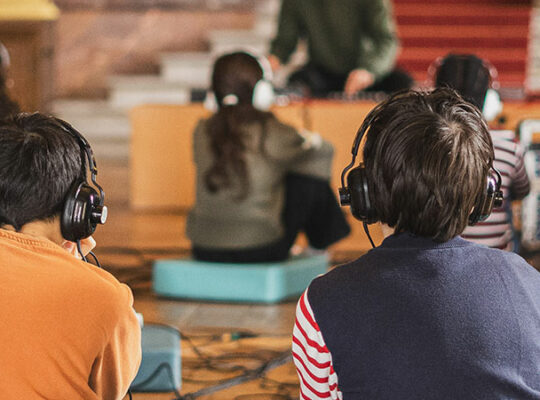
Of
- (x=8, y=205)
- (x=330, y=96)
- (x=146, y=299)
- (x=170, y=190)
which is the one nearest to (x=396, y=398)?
(x=8, y=205)

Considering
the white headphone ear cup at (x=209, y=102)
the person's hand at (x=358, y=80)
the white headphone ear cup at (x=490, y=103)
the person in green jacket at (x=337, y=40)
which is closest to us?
the white headphone ear cup at (x=490, y=103)

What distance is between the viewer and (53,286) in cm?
109

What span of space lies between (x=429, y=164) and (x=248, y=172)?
185 cm

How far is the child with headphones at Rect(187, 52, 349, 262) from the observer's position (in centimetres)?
281

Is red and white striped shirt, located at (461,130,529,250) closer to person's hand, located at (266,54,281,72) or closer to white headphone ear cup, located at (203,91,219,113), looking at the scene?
white headphone ear cup, located at (203,91,219,113)

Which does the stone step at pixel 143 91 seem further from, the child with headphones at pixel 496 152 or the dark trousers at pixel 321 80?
the child with headphones at pixel 496 152

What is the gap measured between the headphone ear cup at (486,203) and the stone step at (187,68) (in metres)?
4.90

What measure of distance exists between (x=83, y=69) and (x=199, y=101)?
239cm

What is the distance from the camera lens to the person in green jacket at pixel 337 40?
176 inches

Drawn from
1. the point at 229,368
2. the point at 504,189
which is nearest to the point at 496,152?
the point at 504,189

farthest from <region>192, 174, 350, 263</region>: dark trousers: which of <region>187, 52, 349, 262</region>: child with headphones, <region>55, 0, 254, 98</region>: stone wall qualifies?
<region>55, 0, 254, 98</region>: stone wall

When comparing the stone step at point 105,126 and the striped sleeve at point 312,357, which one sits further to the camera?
the stone step at point 105,126

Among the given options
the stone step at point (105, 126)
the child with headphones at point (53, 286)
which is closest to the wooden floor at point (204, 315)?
the child with headphones at point (53, 286)

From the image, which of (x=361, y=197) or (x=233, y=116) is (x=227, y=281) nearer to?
(x=233, y=116)
